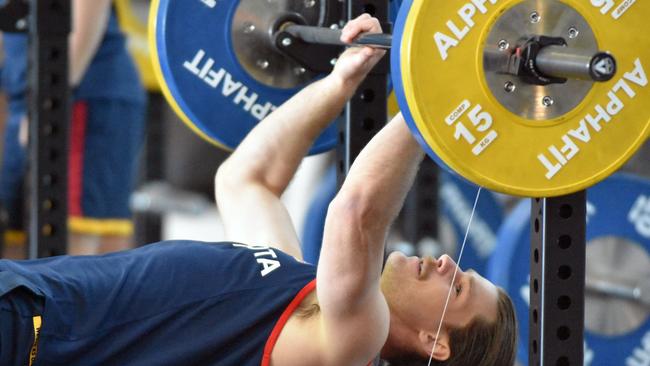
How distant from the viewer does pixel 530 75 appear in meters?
2.04

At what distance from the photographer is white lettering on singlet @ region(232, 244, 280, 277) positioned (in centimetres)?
233

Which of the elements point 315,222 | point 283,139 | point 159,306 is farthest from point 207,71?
point 315,222

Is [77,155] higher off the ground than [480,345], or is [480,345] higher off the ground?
[77,155]

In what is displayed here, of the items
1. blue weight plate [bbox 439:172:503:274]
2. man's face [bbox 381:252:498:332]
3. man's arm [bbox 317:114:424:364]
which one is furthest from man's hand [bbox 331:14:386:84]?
blue weight plate [bbox 439:172:503:274]

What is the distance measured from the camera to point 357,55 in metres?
2.37

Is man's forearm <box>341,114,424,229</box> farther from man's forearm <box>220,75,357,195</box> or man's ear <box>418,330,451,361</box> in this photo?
man's forearm <box>220,75,357,195</box>

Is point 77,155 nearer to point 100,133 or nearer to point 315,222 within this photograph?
point 100,133

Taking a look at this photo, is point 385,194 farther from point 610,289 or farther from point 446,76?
point 610,289

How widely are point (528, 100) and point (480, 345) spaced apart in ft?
1.73

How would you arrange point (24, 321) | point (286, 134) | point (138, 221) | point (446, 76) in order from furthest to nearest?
point (138, 221) < point (286, 134) < point (24, 321) < point (446, 76)

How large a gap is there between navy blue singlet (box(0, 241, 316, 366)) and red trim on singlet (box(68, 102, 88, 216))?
138 centimetres

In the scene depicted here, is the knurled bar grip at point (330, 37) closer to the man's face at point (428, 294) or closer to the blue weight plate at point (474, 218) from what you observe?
the man's face at point (428, 294)

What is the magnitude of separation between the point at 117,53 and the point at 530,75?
195 centimetres

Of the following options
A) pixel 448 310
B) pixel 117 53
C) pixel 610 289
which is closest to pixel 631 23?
pixel 448 310
